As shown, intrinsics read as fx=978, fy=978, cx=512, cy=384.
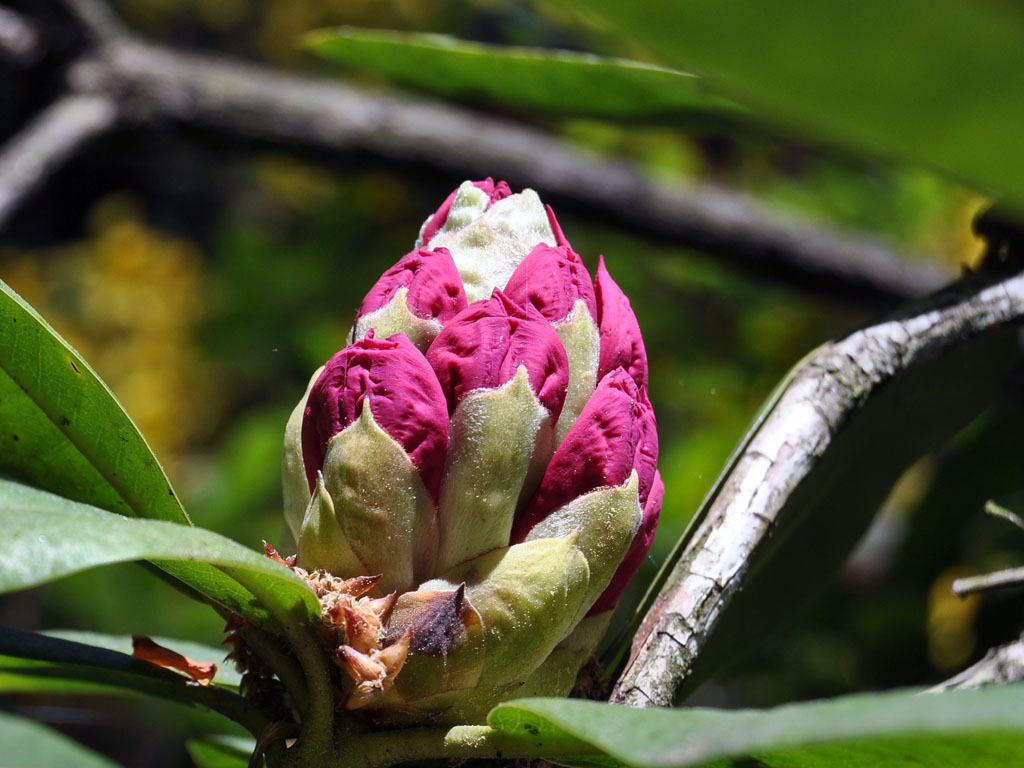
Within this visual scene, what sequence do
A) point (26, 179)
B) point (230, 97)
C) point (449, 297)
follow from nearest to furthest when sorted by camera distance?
point (449, 297) < point (26, 179) < point (230, 97)

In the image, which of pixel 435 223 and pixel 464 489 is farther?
pixel 435 223

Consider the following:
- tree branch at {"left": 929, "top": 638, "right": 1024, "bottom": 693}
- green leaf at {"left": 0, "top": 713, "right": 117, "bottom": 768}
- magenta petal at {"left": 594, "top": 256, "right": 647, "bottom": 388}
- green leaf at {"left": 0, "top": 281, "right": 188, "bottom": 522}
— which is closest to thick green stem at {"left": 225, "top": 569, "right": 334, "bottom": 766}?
green leaf at {"left": 0, "top": 281, "right": 188, "bottom": 522}

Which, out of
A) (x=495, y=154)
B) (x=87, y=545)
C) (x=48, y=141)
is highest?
(x=495, y=154)

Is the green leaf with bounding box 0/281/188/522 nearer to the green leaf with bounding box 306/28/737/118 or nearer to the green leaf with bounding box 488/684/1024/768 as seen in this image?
the green leaf with bounding box 488/684/1024/768

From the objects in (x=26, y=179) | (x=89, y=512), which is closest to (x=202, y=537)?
(x=89, y=512)

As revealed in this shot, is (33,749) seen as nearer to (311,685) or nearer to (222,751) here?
(222,751)

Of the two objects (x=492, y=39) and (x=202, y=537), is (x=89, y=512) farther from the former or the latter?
(x=492, y=39)

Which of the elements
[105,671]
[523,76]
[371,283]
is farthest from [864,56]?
[371,283]
